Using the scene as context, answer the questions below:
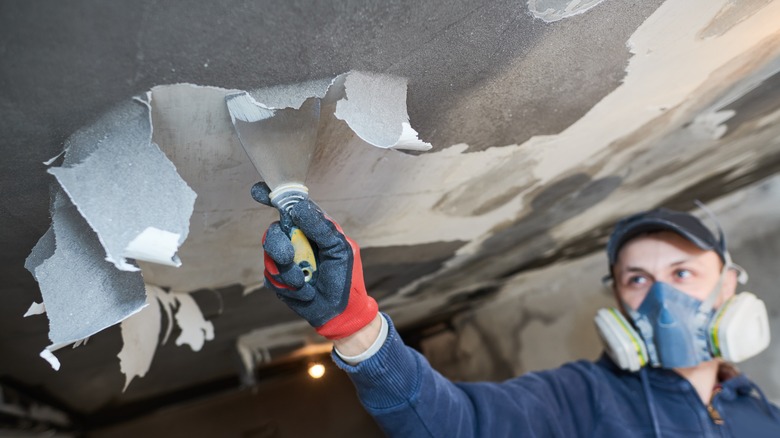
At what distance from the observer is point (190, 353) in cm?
267

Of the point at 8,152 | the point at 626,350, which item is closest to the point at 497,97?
the point at 8,152

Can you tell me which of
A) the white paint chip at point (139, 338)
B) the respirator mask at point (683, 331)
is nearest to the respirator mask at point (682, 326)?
the respirator mask at point (683, 331)

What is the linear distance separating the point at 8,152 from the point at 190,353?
202 centimetres

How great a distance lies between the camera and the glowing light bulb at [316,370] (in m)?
4.38

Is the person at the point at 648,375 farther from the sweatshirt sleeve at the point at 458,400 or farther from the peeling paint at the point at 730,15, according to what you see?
the peeling paint at the point at 730,15

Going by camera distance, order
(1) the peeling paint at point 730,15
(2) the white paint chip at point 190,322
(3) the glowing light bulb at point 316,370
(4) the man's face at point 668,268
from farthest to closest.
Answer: (3) the glowing light bulb at point 316,370 → (4) the man's face at point 668,268 → (2) the white paint chip at point 190,322 → (1) the peeling paint at point 730,15

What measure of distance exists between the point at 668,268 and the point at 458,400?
0.92 meters

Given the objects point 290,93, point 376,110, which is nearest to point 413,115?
point 376,110

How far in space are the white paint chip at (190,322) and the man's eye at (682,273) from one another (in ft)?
5.10

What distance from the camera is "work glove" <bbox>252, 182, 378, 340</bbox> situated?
3.13 ft

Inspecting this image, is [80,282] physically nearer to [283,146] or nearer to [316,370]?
[283,146]

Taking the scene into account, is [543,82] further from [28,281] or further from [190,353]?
[190,353]

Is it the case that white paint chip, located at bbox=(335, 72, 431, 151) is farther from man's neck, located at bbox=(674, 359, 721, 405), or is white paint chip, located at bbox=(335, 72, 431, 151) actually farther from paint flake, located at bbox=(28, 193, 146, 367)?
man's neck, located at bbox=(674, 359, 721, 405)

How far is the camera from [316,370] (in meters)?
4.42
